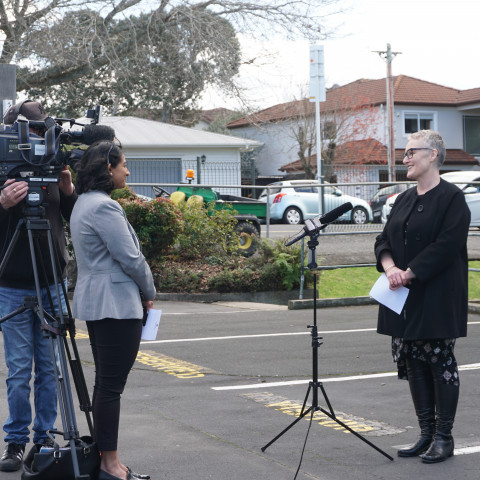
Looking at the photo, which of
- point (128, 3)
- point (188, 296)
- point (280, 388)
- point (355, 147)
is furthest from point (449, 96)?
point (280, 388)

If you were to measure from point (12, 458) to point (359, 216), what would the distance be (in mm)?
10614

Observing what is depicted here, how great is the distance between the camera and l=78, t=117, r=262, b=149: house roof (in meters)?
34.1

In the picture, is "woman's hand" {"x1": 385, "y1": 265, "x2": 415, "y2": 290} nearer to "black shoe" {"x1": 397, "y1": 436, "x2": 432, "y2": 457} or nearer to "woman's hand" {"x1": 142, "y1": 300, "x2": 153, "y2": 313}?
"black shoe" {"x1": 397, "y1": 436, "x2": 432, "y2": 457}

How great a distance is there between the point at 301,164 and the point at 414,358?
45.3 meters

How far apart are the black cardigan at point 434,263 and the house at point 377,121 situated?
39.1 metres

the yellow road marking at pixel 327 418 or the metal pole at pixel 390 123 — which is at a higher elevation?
the metal pole at pixel 390 123

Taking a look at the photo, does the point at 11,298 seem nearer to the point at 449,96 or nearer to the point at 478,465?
the point at 478,465

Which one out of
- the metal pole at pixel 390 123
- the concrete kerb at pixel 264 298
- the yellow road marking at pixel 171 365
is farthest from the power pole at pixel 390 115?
the yellow road marking at pixel 171 365

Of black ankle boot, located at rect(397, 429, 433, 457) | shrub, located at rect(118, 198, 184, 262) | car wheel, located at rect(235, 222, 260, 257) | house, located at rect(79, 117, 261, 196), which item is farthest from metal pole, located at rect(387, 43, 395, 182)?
black ankle boot, located at rect(397, 429, 433, 457)

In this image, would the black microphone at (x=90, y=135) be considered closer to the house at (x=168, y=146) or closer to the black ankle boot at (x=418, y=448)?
the black ankle boot at (x=418, y=448)

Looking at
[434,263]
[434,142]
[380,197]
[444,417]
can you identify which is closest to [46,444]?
[444,417]

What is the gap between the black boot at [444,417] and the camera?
525cm

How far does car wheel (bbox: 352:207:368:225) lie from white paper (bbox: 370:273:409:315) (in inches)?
368

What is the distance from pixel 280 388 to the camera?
7.36 metres
